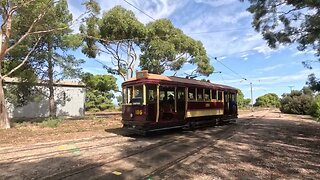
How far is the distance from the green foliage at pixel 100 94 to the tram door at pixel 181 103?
3354cm

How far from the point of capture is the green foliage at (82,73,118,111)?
48.7 meters

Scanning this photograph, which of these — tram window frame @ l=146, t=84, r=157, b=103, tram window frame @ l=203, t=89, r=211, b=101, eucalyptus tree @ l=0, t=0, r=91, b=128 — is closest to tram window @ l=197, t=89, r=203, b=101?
tram window frame @ l=203, t=89, r=211, b=101

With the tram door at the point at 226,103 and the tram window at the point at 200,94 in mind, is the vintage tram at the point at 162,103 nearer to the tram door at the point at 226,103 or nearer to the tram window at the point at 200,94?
the tram window at the point at 200,94

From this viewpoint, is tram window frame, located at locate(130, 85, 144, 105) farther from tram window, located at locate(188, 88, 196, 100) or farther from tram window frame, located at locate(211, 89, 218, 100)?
tram window frame, located at locate(211, 89, 218, 100)

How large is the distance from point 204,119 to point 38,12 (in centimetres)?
1166

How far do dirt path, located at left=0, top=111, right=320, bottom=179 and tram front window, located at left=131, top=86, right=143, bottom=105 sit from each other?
7.34 feet

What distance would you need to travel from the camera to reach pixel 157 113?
47.0ft

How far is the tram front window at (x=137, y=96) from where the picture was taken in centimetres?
1430

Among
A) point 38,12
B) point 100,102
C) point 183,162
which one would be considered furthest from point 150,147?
point 100,102

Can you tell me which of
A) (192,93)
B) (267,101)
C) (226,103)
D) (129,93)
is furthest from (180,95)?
(267,101)

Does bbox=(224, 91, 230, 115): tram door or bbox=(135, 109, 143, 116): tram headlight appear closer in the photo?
bbox=(135, 109, 143, 116): tram headlight

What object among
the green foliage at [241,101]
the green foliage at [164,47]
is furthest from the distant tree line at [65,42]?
the green foliage at [241,101]

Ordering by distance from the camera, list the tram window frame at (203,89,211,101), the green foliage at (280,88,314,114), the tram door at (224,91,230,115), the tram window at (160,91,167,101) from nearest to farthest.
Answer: the tram window at (160,91,167,101), the tram window frame at (203,89,211,101), the tram door at (224,91,230,115), the green foliage at (280,88,314,114)

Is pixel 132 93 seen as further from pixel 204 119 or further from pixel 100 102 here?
pixel 100 102
